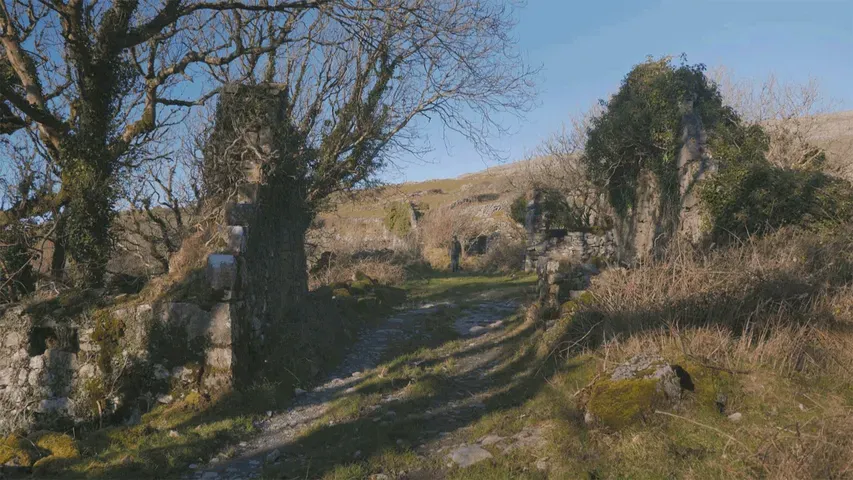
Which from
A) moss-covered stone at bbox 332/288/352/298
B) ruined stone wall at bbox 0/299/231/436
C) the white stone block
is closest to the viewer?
ruined stone wall at bbox 0/299/231/436

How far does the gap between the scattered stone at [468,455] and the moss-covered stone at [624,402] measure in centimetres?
114

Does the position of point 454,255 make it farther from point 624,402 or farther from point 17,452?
point 17,452

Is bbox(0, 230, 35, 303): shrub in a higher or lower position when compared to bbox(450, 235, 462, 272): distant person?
higher

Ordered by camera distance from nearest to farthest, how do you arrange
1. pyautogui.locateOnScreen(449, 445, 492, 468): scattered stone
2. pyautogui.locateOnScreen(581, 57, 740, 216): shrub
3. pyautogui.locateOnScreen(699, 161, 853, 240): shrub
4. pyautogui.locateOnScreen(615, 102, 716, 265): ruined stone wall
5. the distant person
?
pyautogui.locateOnScreen(449, 445, 492, 468): scattered stone < pyautogui.locateOnScreen(699, 161, 853, 240): shrub < pyautogui.locateOnScreen(615, 102, 716, 265): ruined stone wall < pyautogui.locateOnScreen(581, 57, 740, 216): shrub < the distant person

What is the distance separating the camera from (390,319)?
45.2ft

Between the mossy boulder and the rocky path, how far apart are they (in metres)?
2.03

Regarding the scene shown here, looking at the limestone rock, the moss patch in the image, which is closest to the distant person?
the limestone rock

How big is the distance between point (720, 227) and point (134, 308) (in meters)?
11.2

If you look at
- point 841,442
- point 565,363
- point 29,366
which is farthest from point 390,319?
point 841,442

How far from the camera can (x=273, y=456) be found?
19.4 feet

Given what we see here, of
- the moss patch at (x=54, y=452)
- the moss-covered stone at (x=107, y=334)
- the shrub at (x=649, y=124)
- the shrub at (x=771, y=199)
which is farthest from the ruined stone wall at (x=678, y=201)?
the moss patch at (x=54, y=452)

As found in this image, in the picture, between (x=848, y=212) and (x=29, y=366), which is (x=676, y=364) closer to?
(x=848, y=212)

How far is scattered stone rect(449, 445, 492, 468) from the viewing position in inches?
208

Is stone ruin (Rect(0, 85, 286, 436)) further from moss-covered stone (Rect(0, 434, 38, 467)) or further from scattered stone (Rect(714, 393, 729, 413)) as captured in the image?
scattered stone (Rect(714, 393, 729, 413))
